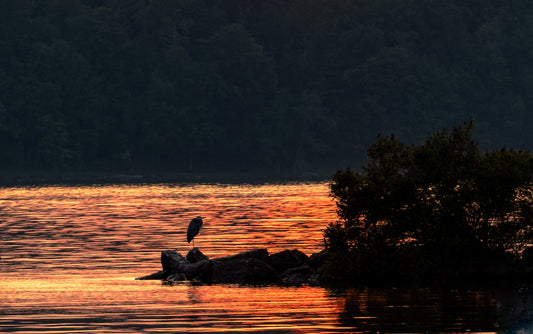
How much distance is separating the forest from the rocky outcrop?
126 meters

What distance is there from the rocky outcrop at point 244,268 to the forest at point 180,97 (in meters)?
126

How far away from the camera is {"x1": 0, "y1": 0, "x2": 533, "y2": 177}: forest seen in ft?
561

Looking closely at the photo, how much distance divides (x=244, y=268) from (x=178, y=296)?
415 cm

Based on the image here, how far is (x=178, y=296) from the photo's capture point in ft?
113

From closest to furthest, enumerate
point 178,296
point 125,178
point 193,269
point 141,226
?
point 178,296
point 193,269
point 141,226
point 125,178

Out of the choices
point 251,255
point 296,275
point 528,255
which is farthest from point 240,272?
point 528,255

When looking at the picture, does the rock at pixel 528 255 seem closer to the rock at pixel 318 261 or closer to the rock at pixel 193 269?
the rock at pixel 318 261

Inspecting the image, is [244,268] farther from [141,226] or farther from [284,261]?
[141,226]

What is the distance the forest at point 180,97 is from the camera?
171 meters

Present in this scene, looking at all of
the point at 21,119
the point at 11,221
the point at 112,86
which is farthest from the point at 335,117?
the point at 11,221

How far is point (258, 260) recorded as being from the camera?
38.3 m

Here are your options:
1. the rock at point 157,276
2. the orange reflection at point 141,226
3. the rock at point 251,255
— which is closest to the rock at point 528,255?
the rock at point 251,255

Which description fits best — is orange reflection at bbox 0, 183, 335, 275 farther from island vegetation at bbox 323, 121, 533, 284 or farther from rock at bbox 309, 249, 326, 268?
island vegetation at bbox 323, 121, 533, 284

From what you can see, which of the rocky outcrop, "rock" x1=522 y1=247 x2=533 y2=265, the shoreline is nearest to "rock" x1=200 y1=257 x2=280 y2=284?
the rocky outcrop
